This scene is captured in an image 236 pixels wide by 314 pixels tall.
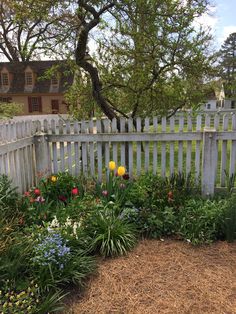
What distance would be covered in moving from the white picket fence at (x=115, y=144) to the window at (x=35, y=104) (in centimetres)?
2419

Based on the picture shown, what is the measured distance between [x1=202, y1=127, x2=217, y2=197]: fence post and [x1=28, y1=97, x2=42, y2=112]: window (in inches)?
1004

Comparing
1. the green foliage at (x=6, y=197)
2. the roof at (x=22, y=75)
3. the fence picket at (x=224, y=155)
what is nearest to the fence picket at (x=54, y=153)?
→ the green foliage at (x=6, y=197)

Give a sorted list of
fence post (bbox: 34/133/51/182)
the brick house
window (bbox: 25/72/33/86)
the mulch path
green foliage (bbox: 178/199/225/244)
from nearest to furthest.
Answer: the mulch path, green foliage (bbox: 178/199/225/244), fence post (bbox: 34/133/51/182), the brick house, window (bbox: 25/72/33/86)

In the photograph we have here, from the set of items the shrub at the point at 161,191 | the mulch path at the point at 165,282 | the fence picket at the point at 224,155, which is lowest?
the mulch path at the point at 165,282

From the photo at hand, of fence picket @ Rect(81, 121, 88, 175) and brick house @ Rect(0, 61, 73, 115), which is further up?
brick house @ Rect(0, 61, 73, 115)

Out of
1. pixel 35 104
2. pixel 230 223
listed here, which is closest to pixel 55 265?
pixel 230 223

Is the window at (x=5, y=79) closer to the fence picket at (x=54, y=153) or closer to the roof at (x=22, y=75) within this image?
the roof at (x=22, y=75)

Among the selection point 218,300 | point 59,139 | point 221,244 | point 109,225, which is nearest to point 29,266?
point 109,225

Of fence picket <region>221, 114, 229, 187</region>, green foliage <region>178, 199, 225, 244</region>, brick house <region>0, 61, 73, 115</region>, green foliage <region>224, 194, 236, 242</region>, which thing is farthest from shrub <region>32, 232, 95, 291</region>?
brick house <region>0, 61, 73, 115</region>

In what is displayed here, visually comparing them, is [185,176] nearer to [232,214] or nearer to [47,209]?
[232,214]

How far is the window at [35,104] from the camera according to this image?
1075 inches

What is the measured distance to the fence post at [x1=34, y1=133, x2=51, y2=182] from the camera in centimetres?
437

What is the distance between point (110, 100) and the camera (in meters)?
6.40

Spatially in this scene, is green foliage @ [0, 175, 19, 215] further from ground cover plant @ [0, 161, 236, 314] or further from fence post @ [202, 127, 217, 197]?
fence post @ [202, 127, 217, 197]
